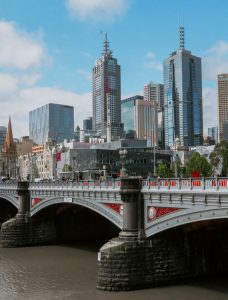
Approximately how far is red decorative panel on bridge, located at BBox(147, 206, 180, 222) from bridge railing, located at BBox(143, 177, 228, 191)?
1.34 metres

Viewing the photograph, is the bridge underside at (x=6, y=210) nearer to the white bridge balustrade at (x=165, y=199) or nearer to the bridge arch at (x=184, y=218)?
the white bridge balustrade at (x=165, y=199)

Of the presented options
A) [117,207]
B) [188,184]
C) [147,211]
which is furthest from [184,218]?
[117,207]

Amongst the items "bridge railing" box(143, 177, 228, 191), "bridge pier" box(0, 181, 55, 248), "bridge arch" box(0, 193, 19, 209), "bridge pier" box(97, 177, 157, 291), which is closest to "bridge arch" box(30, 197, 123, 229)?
"bridge pier" box(0, 181, 55, 248)

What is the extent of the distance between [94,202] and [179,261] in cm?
1052

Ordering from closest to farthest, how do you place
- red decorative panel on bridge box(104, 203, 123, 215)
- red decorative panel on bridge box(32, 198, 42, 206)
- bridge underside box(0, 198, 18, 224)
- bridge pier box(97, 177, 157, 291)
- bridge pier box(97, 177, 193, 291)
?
bridge pier box(97, 177, 157, 291) < bridge pier box(97, 177, 193, 291) < red decorative panel on bridge box(104, 203, 123, 215) < red decorative panel on bridge box(32, 198, 42, 206) < bridge underside box(0, 198, 18, 224)

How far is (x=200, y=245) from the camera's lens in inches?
1355

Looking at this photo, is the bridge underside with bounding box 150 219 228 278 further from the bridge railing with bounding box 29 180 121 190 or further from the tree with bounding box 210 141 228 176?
the tree with bounding box 210 141 228 176

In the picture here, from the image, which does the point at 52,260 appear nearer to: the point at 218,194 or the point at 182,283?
the point at 182,283

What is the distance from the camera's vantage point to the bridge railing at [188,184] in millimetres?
27828

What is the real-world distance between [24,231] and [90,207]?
1553 centimetres

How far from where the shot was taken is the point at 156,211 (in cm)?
3306

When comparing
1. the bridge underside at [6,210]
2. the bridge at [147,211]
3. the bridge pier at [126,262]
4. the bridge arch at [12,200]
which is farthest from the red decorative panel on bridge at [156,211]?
the bridge underside at [6,210]

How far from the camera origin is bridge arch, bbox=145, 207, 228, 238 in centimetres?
2790

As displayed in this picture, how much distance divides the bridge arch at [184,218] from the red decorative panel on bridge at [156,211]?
26 centimetres
